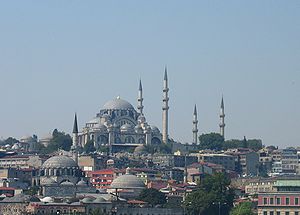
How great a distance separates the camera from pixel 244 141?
144m

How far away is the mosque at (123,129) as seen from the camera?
461 ft

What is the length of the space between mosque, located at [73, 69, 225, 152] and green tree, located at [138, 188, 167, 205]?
40.9m

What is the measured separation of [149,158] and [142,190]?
1290 inches

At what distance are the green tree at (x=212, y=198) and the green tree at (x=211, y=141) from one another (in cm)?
5159

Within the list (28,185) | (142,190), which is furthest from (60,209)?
(28,185)

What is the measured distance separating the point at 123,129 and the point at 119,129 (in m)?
0.42

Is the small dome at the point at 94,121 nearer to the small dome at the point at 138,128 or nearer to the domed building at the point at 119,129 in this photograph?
the domed building at the point at 119,129

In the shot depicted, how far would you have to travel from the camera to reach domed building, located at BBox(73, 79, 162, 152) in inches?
5536

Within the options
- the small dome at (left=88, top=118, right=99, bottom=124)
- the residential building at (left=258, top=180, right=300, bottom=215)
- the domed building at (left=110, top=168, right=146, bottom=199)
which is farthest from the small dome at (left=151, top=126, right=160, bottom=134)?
the residential building at (left=258, top=180, right=300, bottom=215)

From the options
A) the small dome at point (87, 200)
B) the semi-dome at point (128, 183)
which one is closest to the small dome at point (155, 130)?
the semi-dome at point (128, 183)

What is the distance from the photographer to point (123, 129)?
14250 cm

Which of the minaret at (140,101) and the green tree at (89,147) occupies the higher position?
the minaret at (140,101)

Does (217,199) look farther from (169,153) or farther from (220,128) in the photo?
(220,128)

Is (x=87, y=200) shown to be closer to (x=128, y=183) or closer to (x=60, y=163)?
(x=128, y=183)
